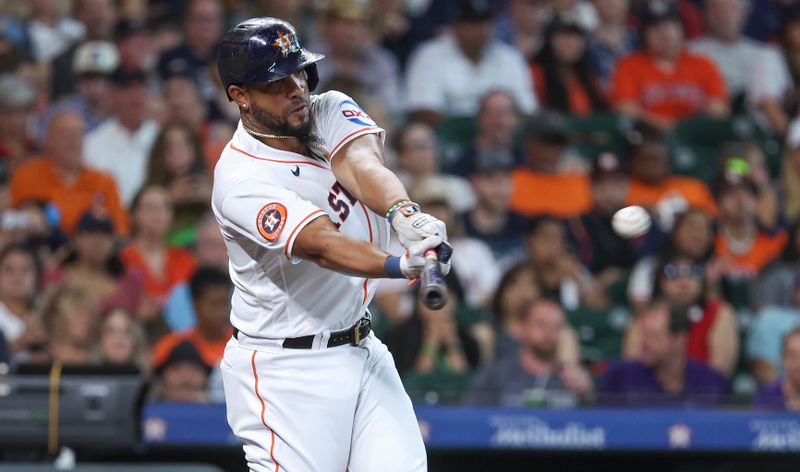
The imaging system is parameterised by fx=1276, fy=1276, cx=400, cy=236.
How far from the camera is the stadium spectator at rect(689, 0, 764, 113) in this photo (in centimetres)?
952

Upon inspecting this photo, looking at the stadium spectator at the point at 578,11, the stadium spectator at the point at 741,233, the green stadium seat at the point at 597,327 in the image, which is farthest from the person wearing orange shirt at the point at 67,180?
the stadium spectator at the point at 741,233

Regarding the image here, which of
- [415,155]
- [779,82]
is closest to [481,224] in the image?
[415,155]

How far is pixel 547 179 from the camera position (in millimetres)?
8203

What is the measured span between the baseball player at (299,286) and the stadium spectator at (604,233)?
417 cm

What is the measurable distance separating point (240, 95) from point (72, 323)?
3.21 metres

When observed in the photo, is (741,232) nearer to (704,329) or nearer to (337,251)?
(704,329)

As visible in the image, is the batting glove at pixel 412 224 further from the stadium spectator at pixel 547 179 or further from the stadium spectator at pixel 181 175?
the stadium spectator at pixel 547 179

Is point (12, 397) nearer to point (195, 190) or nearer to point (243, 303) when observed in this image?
point (243, 303)

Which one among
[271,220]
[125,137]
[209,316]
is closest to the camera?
[271,220]

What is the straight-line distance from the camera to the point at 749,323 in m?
7.09

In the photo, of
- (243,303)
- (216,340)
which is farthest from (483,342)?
(243,303)

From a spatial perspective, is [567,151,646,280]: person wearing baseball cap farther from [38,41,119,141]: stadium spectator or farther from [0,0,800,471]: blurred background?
[38,41,119,141]: stadium spectator

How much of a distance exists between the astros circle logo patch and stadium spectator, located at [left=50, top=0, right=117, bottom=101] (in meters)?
5.71

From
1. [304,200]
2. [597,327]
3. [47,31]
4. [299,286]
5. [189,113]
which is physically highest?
[304,200]
